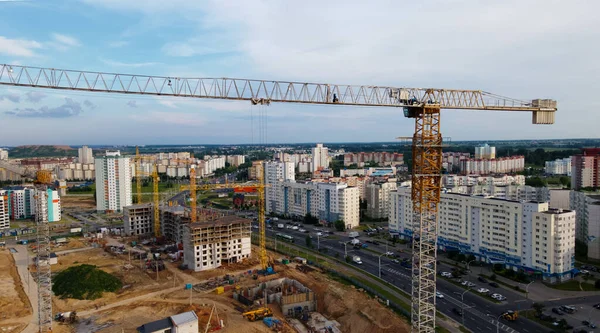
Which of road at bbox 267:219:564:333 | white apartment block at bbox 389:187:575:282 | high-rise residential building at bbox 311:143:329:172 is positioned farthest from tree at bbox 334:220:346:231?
high-rise residential building at bbox 311:143:329:172

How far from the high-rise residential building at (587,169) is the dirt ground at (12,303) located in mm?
41086

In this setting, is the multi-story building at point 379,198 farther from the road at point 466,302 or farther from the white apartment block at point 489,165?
the white apartment block at point 489,165

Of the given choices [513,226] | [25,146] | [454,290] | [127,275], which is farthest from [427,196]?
[25,146]

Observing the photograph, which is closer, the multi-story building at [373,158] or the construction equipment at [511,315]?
the construction equipment at [511,315]

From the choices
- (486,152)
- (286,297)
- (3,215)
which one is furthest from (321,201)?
(486,152)

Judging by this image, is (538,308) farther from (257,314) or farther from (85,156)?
(85,156)

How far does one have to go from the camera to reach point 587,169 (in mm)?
37250

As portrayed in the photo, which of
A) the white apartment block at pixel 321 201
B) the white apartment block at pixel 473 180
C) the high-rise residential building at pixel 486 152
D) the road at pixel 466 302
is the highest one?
the high-rise residential building at pixel 486 152

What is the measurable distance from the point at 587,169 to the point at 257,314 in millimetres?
34934

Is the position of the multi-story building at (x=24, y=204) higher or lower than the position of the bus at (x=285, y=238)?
higher

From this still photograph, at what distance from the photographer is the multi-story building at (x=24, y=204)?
36438mm

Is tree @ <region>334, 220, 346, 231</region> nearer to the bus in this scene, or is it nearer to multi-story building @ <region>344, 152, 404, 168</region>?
the bus

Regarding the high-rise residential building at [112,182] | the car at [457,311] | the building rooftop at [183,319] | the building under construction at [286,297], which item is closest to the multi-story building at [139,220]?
the high-rise residential building at [112,182]

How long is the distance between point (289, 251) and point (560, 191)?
18.2 metres
